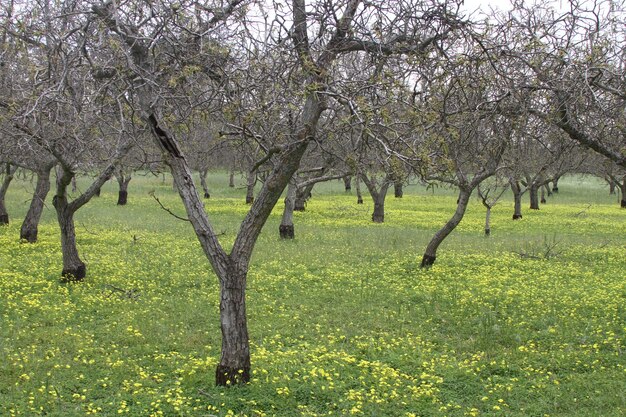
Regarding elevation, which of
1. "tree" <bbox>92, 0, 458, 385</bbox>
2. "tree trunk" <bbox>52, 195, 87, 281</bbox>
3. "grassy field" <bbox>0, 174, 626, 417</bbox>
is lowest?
"grassy field" <bbox>0, 174, 626, 417</bbox>

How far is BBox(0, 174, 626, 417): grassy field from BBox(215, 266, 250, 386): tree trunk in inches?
7.7

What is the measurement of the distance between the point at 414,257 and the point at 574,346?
29.7 feet

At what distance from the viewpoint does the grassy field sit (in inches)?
308

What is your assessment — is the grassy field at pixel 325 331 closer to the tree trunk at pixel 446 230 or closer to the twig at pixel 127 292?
the twig at pixel 127 292

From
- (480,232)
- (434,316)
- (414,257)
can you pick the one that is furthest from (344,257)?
(480,232)

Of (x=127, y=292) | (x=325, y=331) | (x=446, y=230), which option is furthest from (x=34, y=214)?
(x=446, y=230)

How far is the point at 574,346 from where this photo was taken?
10266mm

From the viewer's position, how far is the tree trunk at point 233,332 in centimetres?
779

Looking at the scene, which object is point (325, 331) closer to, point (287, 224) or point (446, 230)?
point (446, 230)

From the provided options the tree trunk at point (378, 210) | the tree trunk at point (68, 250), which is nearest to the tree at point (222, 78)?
the tree trunk at point (68, 250)

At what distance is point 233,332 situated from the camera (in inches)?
310

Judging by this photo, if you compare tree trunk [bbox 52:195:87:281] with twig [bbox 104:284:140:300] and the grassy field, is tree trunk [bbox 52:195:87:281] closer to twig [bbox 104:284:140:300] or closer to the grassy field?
the grassy field

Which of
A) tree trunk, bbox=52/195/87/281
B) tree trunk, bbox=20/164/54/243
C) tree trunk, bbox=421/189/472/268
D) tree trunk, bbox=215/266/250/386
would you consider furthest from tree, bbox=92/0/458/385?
tree trunk, bbox=20/164/54/243

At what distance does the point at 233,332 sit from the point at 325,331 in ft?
11.7
